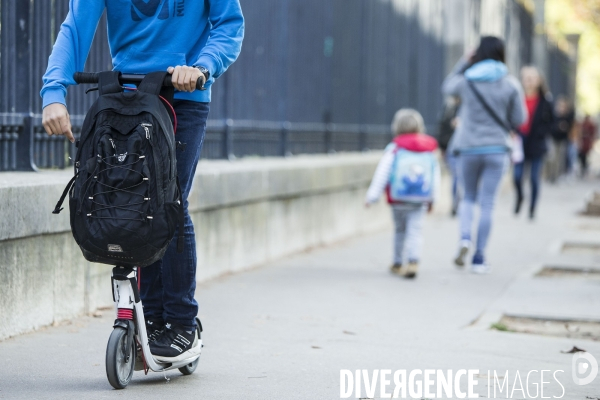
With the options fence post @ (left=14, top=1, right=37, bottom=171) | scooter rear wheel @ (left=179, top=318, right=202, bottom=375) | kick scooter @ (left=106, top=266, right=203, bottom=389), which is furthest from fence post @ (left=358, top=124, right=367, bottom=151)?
kick scooter @ (left=106, top=266, right=203, bottom=389)

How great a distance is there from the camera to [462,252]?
29.1 ft

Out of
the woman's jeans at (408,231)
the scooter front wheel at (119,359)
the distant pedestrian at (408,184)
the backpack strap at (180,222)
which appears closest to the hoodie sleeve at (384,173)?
the distant pedestrian at (408,184)

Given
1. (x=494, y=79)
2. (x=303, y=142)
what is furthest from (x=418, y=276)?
(x=303, y=142)

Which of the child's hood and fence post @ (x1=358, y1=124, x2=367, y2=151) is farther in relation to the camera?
fence post @ (x1=358, y1=124, x2=367, y2=151)

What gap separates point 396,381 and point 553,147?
22.7 metres

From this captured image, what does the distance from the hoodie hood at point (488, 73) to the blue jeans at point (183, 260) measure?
4.78 m

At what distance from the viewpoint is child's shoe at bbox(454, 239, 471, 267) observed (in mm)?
8867

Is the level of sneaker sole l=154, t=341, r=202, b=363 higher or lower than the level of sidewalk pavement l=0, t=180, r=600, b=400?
higher

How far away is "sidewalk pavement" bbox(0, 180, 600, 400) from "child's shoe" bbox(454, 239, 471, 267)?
10cm

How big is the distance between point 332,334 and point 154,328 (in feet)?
5.51

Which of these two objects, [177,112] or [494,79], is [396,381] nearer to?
[177,112]

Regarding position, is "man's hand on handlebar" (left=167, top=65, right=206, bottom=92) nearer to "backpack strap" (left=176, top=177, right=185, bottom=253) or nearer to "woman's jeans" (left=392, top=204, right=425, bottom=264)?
"backpack strap" (left=176, top=177, right=185, bottom=253)

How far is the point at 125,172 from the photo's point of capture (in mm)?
3799

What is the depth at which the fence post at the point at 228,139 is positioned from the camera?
8.48m
